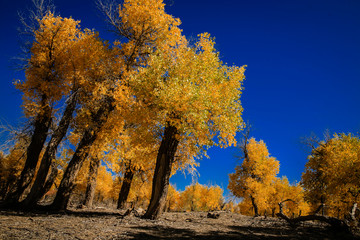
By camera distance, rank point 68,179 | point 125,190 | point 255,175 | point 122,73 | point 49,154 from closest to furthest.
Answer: point 68,179
point 49,154
point 122,73
point 125,190
point 255,175

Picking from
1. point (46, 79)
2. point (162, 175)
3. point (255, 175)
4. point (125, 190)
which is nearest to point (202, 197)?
point (255, 175)

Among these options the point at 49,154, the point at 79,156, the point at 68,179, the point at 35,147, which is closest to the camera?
the point at 68,179

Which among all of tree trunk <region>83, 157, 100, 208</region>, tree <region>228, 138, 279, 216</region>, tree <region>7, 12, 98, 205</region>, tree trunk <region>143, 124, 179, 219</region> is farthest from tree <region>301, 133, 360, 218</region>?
tree <region>7, 12, 98, 205</region>

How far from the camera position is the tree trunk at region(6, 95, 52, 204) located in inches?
384

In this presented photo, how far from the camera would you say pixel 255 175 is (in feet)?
77.0

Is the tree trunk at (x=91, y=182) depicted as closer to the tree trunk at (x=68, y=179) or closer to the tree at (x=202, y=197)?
the tree trunk at (x=68, y=179)

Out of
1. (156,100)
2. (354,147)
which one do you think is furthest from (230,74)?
(354,147)

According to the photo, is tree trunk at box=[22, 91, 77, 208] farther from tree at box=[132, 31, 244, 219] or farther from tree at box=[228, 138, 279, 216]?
tree at box=[228, 138, 279, 216]

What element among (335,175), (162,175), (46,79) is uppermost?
(46,79)

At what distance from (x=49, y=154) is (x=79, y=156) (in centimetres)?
140

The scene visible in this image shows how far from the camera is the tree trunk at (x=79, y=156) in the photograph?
9266 mm

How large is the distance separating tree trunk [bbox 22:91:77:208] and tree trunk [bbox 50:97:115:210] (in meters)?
0.87

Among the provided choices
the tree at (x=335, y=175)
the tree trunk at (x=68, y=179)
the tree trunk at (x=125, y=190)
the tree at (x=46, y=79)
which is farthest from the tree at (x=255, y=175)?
the tree at (x=46, y=79)

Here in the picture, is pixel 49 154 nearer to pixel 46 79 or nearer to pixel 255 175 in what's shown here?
pixel 46 79
